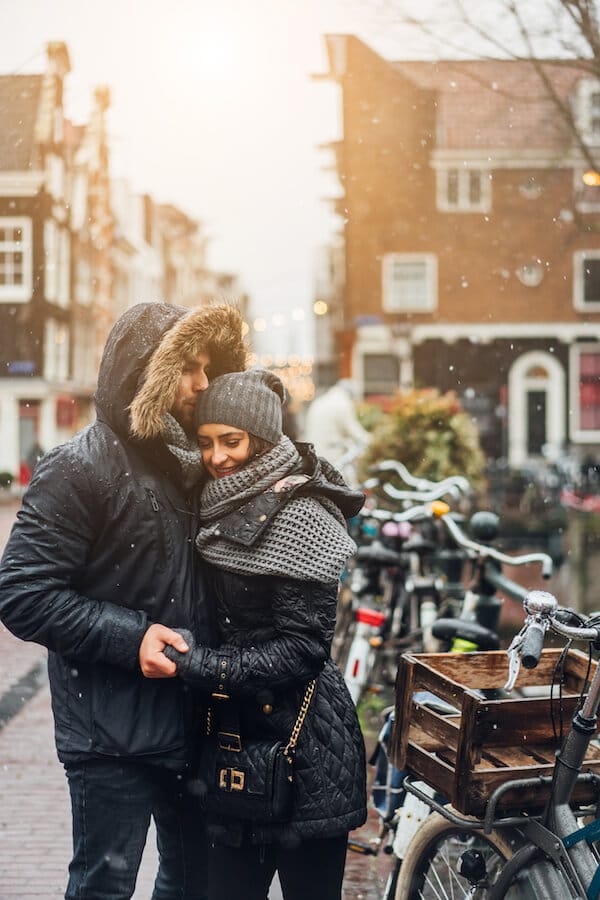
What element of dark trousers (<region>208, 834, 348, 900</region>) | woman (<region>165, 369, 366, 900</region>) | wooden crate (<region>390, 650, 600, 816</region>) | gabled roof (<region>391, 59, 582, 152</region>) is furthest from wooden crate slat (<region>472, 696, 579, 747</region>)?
gabled roof (<region>391, 59, 582, 152</region>)

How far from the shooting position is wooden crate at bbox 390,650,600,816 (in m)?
2.26

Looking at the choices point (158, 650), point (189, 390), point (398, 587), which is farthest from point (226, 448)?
point (398, 587)

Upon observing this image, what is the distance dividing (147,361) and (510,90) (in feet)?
15.6

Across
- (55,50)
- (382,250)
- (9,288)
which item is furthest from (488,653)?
(382,250)

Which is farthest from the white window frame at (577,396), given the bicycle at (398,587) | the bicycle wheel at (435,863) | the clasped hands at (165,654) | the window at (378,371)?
the clasped hands at (165,654)

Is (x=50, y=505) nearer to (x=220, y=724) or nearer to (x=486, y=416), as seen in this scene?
(x=220, y=724)

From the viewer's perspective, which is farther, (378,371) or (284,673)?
(378,371)

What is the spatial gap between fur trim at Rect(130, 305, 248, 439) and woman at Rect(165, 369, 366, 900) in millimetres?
114

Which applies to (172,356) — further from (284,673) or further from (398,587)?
(398,587)

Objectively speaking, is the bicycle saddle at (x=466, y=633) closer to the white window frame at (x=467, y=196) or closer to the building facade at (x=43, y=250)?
the building facade at (x=43, y=250)

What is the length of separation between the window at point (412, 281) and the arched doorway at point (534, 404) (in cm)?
A: 285

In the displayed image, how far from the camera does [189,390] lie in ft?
7.92

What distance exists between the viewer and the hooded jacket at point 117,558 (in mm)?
2162

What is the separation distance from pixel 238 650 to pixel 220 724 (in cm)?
20
